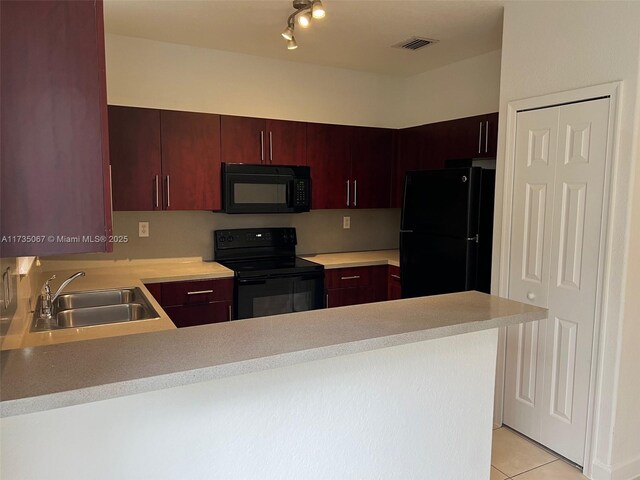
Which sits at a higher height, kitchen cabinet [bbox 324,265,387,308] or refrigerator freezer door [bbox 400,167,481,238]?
refrigerator freezer door [bbox 400,167,481,238]

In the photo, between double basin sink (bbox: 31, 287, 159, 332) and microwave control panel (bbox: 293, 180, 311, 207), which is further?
microwave control panel (bbox: 293, 180, 311, 207)

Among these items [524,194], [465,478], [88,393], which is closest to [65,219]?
[88,393]

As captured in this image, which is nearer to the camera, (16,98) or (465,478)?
(16,98)

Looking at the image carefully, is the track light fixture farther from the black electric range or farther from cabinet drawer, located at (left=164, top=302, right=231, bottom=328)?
cabinet drawer, located at (left=164, top=302, right=231, bottom=328)

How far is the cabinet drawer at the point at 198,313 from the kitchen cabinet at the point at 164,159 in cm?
71

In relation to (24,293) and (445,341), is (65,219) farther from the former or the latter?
(24,293)

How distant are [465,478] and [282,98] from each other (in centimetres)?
308

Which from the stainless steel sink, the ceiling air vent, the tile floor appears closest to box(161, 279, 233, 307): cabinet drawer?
the stainless steel sink

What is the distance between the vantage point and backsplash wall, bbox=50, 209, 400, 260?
11.3 ft

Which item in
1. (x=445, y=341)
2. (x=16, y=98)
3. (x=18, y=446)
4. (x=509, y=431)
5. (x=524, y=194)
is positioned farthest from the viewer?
(x=509, y=431)

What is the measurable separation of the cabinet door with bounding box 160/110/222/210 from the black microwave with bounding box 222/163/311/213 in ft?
0.31

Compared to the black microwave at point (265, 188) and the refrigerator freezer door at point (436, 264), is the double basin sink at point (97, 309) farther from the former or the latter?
the refrigerator freezer door at point (436, 264)

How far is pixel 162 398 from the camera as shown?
1.17 meters

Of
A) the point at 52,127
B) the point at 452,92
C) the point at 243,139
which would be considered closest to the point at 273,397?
the point at 52,127
